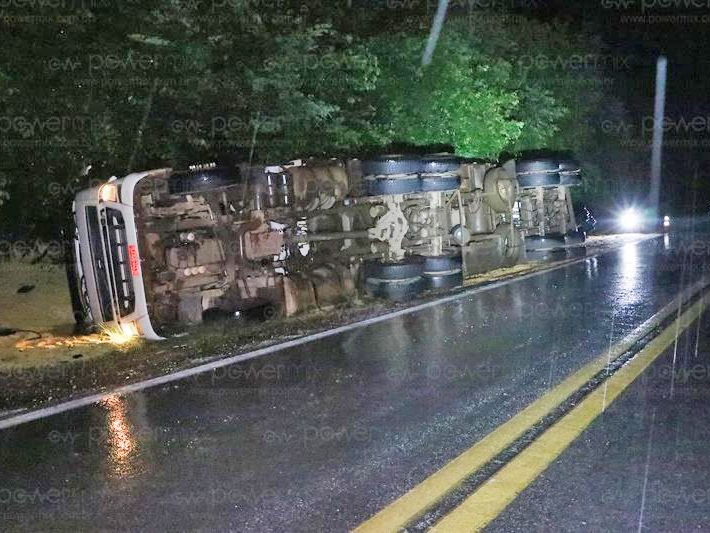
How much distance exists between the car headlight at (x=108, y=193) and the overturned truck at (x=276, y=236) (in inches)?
0.8

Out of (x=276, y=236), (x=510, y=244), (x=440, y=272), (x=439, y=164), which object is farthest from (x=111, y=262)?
(x=510, y=244)

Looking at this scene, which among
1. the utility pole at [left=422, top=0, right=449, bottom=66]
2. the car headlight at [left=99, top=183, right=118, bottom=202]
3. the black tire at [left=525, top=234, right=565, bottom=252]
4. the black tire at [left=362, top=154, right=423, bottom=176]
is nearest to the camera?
the car headlight at [left=99, top=183, right=118, bottom=202]

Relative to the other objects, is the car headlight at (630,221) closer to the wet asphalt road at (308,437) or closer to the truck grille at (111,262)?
the wet asphalt road at (308,437)

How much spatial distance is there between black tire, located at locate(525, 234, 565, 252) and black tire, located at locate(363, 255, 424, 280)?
437 cm

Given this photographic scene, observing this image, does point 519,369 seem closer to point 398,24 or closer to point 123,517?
point 123,517

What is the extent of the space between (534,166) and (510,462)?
35.6 feet

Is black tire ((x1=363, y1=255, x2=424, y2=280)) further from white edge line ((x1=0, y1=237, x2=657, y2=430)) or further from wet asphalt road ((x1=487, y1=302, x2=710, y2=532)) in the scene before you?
wet asphalt road ((x1=487, y1=302, x2=710, y2=532))

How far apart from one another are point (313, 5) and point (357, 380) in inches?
439

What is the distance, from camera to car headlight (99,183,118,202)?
817 centimetres

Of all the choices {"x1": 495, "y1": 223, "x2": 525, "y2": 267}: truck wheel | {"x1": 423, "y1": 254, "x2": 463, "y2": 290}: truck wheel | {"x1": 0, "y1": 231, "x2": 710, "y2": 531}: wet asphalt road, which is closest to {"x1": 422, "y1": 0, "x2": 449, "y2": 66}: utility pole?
{"x1": 495, "y1": 223, "x2": 525, "y2": 267}: truck wheel

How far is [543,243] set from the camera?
571 inches

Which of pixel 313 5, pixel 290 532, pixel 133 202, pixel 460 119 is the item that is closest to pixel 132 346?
pixel 133 202

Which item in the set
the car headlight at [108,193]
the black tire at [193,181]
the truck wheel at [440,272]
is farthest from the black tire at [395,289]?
the car headlight at [108,193]

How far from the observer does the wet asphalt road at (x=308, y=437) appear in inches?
146
